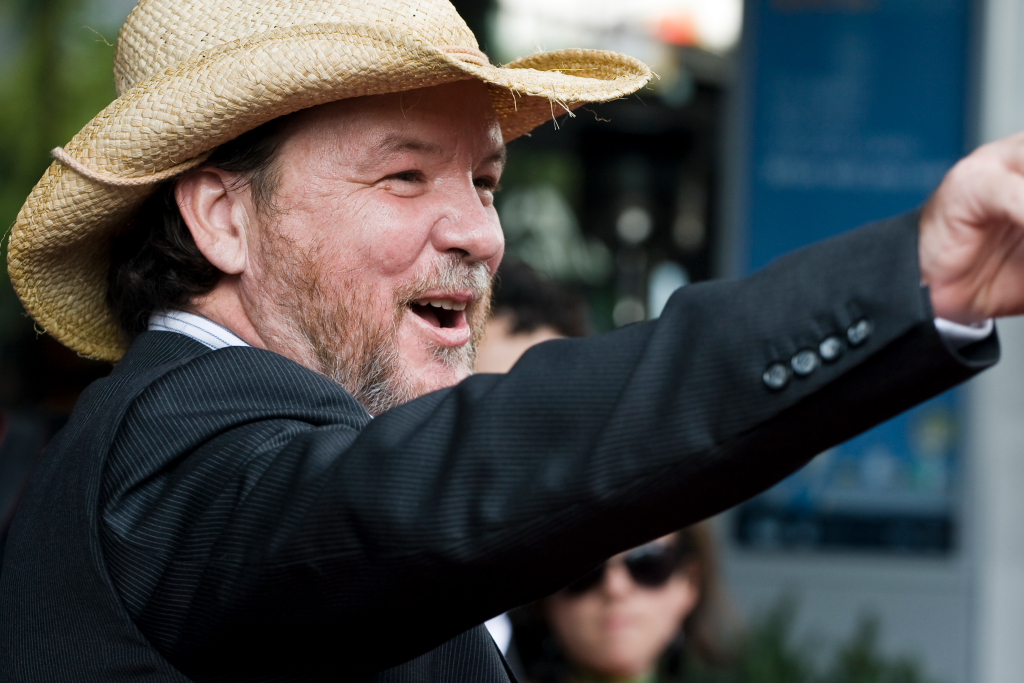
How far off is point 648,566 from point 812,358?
2.69m

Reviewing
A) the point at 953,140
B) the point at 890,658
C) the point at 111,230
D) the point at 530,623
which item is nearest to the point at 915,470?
the point at 890,658

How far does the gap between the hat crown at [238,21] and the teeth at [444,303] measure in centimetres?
38

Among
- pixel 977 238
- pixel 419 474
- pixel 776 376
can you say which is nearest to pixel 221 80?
pixel 419 474

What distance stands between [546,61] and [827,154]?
3886mm

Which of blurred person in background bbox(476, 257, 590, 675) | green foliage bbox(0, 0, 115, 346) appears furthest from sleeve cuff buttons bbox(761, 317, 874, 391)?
green foliage bbox(0, 0, 115, 346)

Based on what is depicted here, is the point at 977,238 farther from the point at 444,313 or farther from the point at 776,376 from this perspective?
the point at 444,313

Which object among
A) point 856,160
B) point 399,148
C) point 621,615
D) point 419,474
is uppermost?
point 399,148

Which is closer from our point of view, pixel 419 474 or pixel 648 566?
pixel 419 474

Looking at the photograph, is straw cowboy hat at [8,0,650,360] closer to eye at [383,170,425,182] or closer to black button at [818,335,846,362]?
eye at [383,170,425,182]

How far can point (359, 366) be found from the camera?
1.75m

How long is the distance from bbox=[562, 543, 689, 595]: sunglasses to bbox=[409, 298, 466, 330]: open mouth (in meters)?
1.75

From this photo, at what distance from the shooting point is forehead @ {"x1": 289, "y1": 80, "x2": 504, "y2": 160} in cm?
171

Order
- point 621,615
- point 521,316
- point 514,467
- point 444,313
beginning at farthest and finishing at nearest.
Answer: point 621,615, point 521,316, point 444,313, point 514,467

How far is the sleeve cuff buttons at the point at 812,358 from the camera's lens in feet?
3.43
